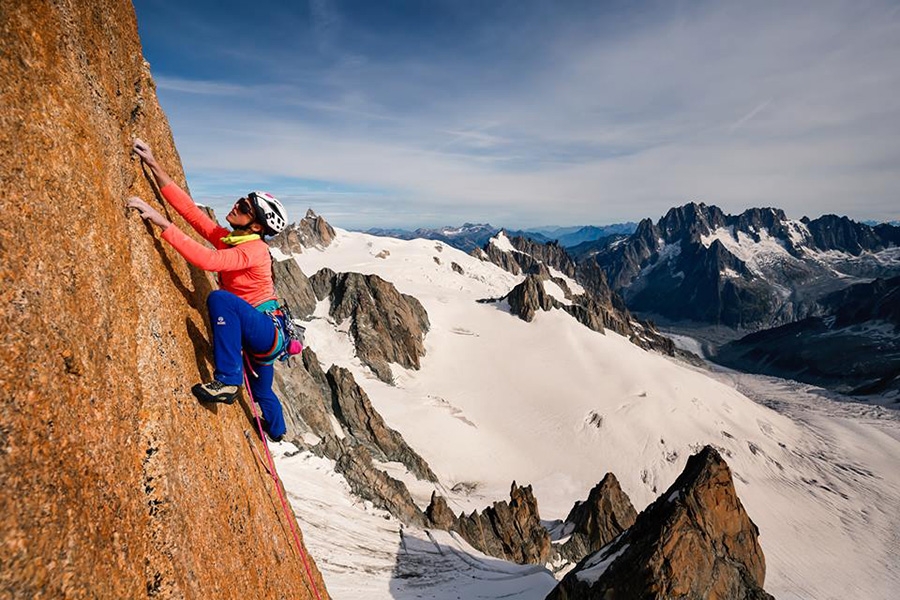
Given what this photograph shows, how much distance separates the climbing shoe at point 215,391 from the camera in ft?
18.5

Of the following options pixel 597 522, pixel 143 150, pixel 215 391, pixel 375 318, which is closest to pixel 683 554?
pixel 215 391

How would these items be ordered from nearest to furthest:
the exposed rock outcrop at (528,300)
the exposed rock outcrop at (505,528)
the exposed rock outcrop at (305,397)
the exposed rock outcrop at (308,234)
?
the exposed rock outcrop at (505,528) → the exposed rock outcrop at (305,397) → the exposed rock outcrop at (528,300) → the exposed rock outcrop at (308,234)

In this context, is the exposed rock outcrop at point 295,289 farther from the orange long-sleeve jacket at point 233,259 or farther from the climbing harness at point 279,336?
the orange long-sleeve jacket at point 233,259

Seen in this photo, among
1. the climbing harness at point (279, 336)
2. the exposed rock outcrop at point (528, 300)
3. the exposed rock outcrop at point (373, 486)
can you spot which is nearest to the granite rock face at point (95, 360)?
the climbing harness at point (279, 336)

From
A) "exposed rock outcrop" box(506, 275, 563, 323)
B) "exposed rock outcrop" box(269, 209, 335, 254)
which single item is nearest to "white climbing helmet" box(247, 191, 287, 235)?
"exposed rock outcrop" box(506, 275, 563, 323)

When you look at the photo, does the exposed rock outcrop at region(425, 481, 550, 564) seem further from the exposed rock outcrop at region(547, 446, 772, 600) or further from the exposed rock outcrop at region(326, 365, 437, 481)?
the exposed rock outcrop at region(547, 446, 772, 600)

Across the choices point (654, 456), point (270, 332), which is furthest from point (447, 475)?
point (270, 332)

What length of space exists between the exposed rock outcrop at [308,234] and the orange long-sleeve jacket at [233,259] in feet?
465

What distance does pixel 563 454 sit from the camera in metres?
66.5

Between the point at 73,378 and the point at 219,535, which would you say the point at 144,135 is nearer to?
the point at 73,378

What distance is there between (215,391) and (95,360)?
178 centimetres

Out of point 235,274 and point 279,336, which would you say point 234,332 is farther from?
point 235,274

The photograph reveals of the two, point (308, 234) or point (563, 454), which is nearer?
point (563, 454)

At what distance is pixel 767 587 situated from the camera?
4719 centimetres
